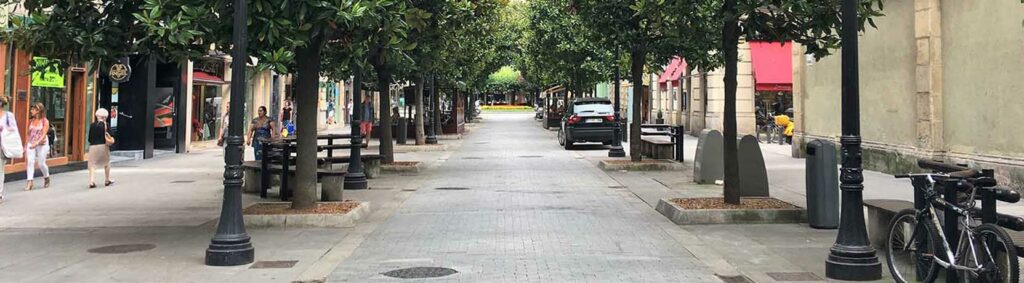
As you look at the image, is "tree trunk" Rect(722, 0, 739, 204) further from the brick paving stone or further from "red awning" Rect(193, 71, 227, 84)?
"red awning" Rect(193, 71, 227, 84)

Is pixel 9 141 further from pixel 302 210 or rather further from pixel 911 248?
pixel 911 248

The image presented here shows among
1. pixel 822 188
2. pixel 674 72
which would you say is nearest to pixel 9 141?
pixel 822 188

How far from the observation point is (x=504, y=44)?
40969 mm

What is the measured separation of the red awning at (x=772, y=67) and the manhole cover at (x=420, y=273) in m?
22.7

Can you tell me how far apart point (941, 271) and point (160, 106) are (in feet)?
72.6

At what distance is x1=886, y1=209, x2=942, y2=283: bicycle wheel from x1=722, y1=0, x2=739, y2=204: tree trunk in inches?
139

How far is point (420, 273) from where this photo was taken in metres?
6.46

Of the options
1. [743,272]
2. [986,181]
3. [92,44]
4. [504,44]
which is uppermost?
[504,44]

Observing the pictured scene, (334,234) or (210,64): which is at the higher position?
(210,64)

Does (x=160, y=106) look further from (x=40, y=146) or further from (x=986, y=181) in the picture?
(x=986, y=181)

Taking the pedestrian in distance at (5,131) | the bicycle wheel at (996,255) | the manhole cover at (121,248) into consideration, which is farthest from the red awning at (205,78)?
the bicycle wheel at (996,255)

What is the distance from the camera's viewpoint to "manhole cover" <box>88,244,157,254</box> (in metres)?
7.45

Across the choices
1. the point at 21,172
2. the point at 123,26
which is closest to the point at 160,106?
the point at 21,172

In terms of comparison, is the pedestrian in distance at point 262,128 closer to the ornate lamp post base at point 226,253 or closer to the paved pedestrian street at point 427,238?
Result: the paved pedestrian street at point 427,238
